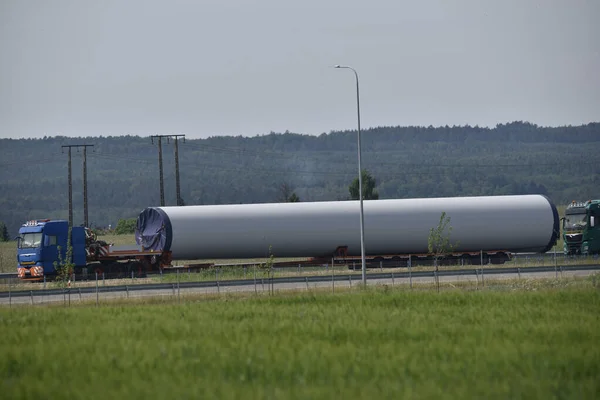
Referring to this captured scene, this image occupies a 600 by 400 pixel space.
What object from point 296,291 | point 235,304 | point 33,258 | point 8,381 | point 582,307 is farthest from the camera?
point 33,258

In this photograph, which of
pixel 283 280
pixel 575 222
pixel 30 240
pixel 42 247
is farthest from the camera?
pixel 575 222

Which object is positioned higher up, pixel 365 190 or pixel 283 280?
pixel 365 190

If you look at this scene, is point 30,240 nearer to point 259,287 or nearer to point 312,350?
point 259,287

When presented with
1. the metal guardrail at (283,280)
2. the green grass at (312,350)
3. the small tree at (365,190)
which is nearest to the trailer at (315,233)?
the metal guardrail at (283,280)

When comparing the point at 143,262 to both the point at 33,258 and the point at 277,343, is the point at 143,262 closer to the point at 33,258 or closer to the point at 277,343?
the point at 33,258

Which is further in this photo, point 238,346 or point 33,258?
point 33,258

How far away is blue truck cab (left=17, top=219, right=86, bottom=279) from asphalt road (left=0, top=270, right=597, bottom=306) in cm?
932

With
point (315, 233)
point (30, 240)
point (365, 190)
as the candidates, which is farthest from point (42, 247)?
point (365, 190)

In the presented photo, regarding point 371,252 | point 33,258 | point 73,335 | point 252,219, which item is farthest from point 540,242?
point 73,335

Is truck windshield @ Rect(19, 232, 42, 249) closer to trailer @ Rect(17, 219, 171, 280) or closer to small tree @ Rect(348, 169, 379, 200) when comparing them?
trailer @ Rect(17, 219, 171, 280)

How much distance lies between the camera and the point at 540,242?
59.8m

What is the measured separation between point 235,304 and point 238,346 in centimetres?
1083

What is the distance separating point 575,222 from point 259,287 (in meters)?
24.7

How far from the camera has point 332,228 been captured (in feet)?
187
